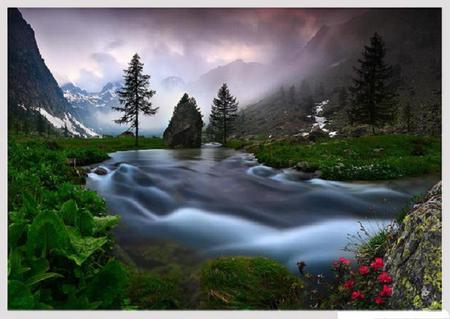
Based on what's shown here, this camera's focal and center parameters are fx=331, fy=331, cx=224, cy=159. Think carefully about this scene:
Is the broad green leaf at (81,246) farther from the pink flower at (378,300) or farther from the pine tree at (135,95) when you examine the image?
the pine tree at (135,95)

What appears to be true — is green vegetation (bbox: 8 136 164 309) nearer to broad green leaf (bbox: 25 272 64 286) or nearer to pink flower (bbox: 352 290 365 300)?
broad green leaf (bbox: 25 272 64 286)

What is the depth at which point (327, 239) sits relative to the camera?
396cm

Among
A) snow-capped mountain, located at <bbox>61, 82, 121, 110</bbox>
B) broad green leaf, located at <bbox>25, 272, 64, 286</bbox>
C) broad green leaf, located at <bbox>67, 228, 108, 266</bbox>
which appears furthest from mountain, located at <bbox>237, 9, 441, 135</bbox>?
broad green leaf, located at <bbox>25, 272, 64, 286</bbox>

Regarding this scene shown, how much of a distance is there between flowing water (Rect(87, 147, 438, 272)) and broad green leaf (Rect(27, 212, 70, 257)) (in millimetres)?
1353

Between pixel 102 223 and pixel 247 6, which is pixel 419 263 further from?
pixel 247 6

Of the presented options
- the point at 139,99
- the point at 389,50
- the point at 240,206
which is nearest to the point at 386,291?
the point at 240,206

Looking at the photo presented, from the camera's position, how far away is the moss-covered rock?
3115 mm

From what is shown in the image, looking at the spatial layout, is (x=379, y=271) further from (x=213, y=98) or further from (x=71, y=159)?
(x=71, y=159)

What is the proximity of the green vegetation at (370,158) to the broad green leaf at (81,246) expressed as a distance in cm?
420

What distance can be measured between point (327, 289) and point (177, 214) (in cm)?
213

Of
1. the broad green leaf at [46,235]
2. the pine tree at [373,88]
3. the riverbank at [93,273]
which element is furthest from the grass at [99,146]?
the broad green leaf at [46,235]

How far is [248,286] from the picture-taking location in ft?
10.4

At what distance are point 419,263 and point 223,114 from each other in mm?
4254

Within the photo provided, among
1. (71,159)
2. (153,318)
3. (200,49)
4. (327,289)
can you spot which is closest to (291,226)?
(327,289)
